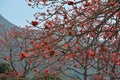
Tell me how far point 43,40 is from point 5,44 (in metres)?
23.7

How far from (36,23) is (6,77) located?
50.8ft

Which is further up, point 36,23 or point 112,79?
point 112,79

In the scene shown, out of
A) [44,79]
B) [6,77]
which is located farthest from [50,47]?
[6,77]

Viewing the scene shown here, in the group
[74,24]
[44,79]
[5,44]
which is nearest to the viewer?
[74,24]

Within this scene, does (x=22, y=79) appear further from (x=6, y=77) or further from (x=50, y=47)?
(x=50, y=47)

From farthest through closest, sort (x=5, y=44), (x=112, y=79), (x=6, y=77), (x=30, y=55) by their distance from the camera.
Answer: (x=5, y=44)
(x=6, y=77)
(x=112, y=79)
(x=30, y=55)

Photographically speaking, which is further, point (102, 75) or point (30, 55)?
point (102, 75)

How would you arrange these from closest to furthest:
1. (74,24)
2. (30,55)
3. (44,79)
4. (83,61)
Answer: (30,55) < (74,24) < (83,61) < (44,79)

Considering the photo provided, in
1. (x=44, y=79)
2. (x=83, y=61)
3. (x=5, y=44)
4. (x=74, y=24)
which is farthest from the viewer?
(x=5, y=44)

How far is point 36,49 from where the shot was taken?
3.46 metres

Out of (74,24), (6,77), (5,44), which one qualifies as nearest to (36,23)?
(74,24)

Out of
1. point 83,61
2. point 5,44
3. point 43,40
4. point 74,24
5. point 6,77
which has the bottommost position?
point 43,40

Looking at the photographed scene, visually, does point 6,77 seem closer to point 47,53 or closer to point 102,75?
point 102,75

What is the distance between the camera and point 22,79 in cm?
1697
